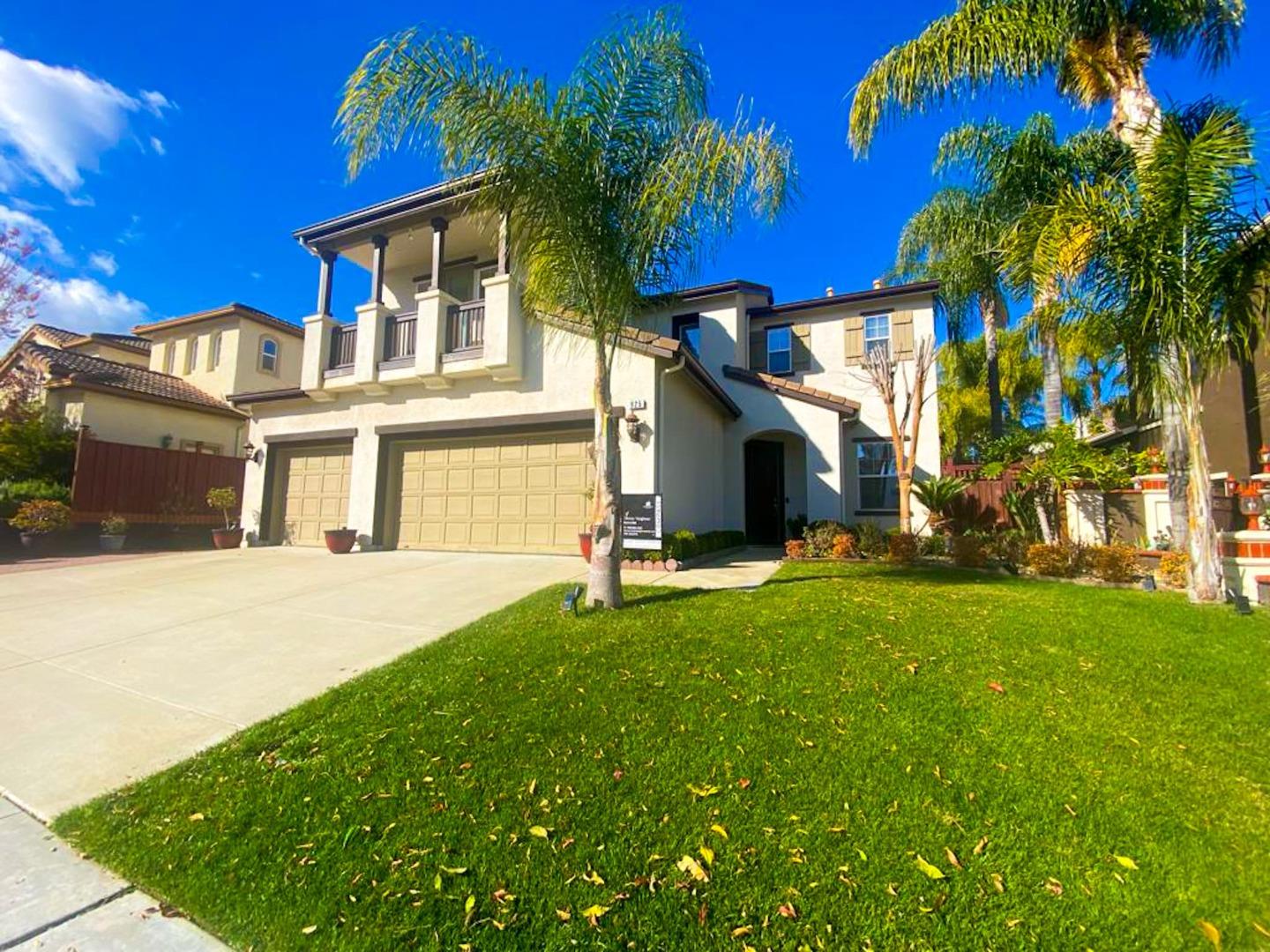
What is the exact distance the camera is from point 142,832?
2496 mm

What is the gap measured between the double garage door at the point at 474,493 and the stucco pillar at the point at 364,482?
0.94ft

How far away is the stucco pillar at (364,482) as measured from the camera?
460 inches

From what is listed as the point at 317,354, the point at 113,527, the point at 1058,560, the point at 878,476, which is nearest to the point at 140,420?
the point at 113,527

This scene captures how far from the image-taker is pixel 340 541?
1112cm

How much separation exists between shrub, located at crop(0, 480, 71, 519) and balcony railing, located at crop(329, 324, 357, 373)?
6.93 metres

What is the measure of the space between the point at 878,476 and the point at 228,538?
15.5 m

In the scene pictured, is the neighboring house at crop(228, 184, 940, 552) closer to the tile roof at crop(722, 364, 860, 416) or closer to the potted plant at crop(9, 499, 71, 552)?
the tile roof at crop(722, 364, 860, 416)

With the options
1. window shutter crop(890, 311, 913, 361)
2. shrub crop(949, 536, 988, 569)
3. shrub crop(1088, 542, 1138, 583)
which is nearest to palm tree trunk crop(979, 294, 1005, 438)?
window shutter crop(890, 311, 913, 361)

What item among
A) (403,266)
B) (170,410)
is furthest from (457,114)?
(170,410)

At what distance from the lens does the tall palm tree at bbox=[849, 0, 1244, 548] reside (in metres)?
7.02

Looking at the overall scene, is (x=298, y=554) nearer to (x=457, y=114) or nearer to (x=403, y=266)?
(x=403, y=266)

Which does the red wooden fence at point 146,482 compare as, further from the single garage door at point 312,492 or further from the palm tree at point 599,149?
the palm tree at point 599,149

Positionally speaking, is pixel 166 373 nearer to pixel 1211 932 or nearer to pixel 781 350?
pixel 781 350

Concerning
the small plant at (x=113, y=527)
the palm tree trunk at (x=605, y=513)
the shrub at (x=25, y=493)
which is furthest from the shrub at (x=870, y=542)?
the shrub at (x=25, y=493)
